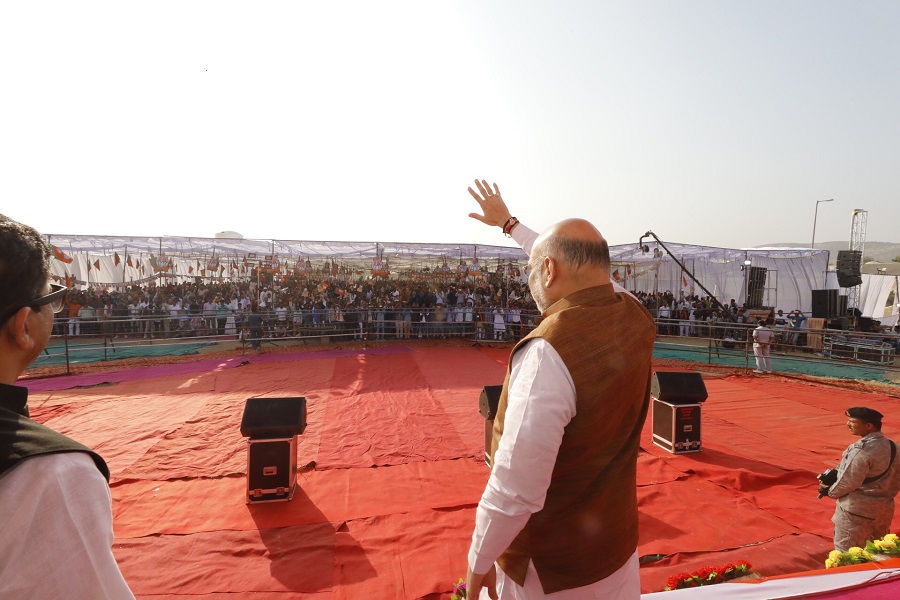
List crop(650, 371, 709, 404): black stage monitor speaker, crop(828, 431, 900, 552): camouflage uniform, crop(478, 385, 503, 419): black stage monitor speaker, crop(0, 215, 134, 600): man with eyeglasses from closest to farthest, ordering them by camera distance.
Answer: crop(0, 215, 134, 600): man with eyeglasses < crop(828, 431, 900, 552): camouflage uniform < crop(478, 385, 503, 419): black stage monitor speaker < crop(650, 371, 709, 404): black stage monitor speaker

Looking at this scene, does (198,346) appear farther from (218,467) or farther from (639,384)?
(639,384)

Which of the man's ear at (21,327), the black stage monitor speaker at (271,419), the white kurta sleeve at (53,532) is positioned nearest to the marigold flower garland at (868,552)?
the white kurta sleeve at (53,532)

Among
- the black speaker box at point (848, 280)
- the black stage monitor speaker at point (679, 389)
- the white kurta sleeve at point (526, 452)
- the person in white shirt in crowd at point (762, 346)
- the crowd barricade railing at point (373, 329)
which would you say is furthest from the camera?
the black speaker box at point (848, 280)

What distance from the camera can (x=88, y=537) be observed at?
35.7 inches

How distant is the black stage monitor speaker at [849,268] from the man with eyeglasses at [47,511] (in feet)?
82.1

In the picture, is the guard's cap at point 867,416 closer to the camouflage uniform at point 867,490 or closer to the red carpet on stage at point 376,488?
the camouflage uniform at point 867,490

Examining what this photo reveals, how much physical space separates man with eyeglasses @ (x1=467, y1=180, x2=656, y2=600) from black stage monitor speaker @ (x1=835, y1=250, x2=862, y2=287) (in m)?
23.5

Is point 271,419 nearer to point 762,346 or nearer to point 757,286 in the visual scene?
point 762,346

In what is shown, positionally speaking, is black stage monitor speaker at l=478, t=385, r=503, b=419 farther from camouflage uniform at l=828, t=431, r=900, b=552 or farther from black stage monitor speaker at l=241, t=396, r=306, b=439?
camouflage uniform at l=828, t=431, r=900, b=552

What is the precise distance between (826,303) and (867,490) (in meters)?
20.6

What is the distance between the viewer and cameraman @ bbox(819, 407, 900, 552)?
362cm

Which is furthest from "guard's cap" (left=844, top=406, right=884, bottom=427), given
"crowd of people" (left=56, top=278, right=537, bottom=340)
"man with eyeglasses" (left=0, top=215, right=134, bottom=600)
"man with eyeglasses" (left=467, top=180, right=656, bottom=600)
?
"crowd of people" (left=56, top=278, right=537, bottom=340)

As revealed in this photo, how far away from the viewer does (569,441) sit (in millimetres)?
Answer: 1555

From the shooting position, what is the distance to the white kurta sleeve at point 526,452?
4.71 feet
